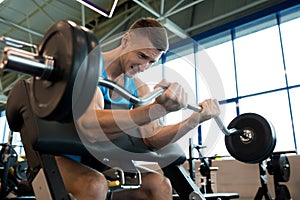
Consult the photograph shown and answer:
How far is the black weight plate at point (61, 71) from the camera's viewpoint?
77 centimetres

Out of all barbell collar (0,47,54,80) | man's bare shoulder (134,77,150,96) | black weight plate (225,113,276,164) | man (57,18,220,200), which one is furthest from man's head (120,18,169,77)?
black weight plate (225,113,276,164)

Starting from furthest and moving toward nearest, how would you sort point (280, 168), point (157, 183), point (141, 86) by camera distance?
point (280, 168), point (141, 86), point (157, 183)

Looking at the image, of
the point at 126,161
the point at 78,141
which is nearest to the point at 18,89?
the point at 78,141

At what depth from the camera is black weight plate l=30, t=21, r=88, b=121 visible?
0.77 m

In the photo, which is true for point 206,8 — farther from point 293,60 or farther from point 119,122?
point 119,122

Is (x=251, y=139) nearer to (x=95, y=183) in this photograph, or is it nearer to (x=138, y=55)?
(x=138, y=55)

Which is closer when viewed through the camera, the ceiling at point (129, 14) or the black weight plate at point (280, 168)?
the black weight plate at point (280, 168)

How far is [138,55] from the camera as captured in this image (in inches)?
55.0

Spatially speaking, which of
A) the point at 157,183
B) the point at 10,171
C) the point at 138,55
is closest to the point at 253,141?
the point at 157,183

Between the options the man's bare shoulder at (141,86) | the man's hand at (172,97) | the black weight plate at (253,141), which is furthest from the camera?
the black weight plate at (253,141)

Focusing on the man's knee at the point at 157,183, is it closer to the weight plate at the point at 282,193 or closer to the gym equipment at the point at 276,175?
the gym equipment at the point at 276,175

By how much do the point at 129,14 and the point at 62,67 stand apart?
6110 millimetres

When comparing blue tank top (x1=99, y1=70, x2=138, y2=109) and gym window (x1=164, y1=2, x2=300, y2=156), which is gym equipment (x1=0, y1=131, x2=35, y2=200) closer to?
gym window (x1=164, y1=2, x2=300, y2=156)

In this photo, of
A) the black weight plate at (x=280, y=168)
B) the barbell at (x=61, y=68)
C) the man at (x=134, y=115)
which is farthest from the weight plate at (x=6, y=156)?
the barbell at (x=61, y=68)
